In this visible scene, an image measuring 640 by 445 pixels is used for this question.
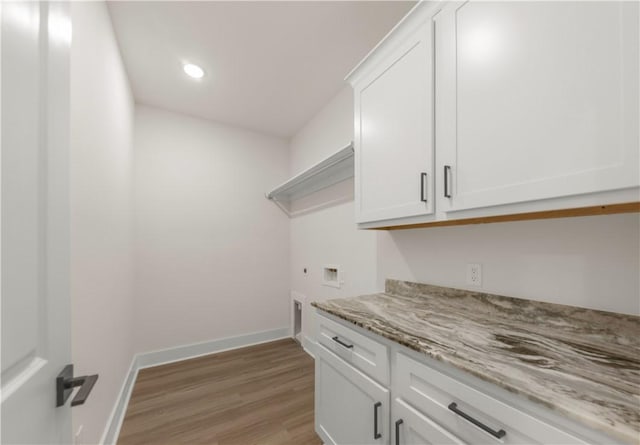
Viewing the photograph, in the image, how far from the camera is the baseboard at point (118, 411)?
4.88ft

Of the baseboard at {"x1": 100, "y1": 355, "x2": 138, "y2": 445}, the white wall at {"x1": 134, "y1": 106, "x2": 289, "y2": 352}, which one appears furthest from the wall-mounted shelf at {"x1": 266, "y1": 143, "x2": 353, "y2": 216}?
the baseboard at {"x1": 100, "y1": 355, "x2": 138, "y2": 445}

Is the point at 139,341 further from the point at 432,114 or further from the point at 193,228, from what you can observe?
the point at 432,114

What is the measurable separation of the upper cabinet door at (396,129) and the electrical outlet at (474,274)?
1.36 ft

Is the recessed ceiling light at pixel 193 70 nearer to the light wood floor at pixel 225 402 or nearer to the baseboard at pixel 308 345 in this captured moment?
the light wood floor at pixel 225 402

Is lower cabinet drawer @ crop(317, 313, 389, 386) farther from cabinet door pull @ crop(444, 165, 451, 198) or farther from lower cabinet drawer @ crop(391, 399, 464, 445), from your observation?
cabinet door pull @ crop(444, 165, 451, 198)

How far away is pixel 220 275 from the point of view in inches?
115

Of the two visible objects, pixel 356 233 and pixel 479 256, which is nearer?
pixel 479 256

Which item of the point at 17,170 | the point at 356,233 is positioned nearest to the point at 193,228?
the point at 356,233

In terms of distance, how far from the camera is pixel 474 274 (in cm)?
131

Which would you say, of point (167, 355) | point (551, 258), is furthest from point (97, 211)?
point (551, 258)

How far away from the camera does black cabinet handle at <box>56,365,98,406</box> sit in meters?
0.58

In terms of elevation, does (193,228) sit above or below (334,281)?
above

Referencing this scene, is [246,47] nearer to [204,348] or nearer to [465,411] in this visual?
[465,411]

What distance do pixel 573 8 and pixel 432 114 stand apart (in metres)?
0.49
